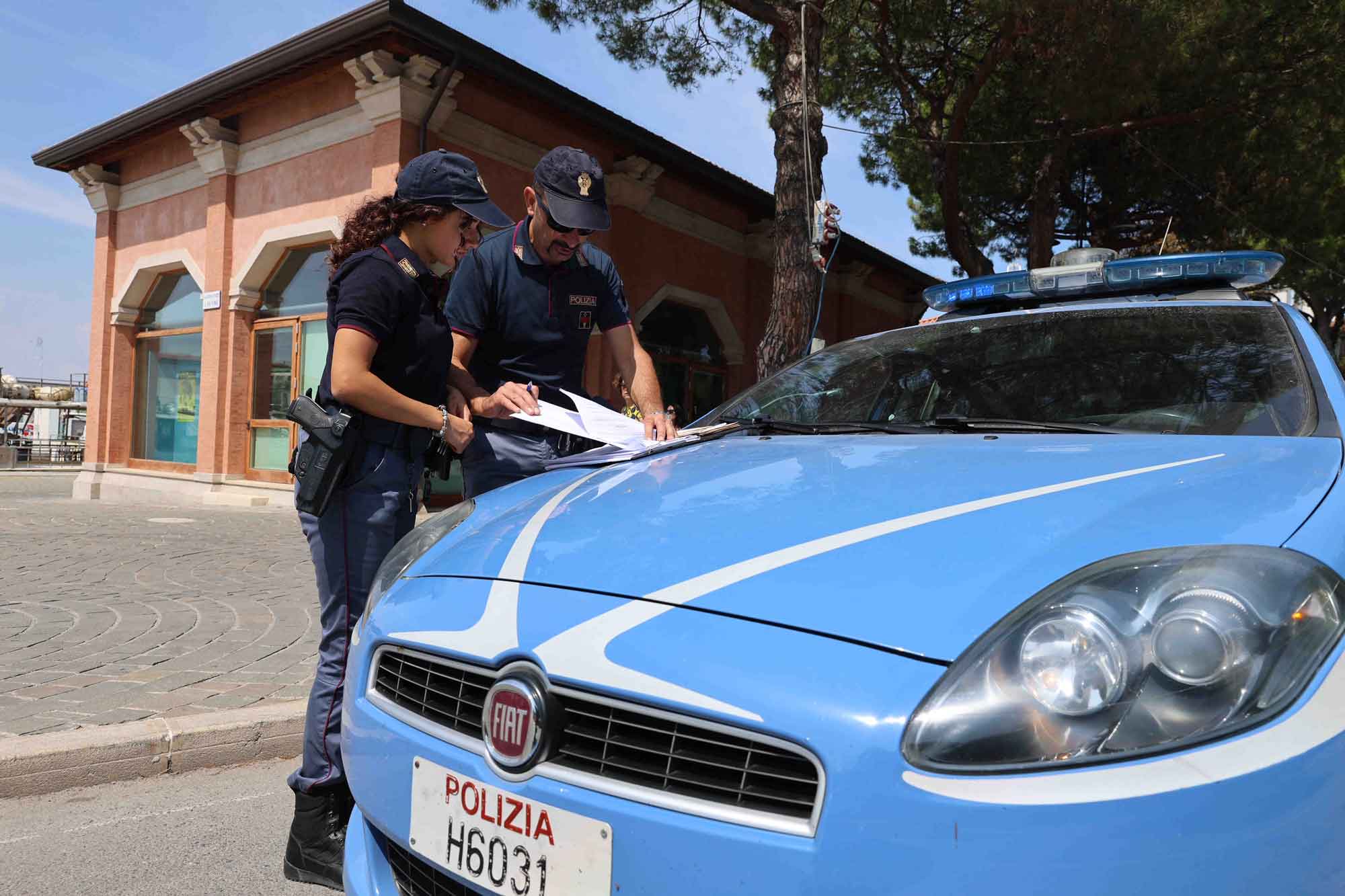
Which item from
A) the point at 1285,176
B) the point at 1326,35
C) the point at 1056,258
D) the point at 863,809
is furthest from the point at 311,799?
the point at 1285,176

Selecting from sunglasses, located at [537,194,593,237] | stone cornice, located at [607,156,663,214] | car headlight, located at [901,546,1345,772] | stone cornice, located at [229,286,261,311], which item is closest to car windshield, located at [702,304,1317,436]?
sunglasses, located at [537,194,593,237]

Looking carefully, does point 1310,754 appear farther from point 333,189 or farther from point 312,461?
point 333,189

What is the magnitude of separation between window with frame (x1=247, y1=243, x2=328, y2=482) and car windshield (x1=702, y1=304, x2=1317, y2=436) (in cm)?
1016

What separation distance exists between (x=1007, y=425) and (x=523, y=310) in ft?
5.01

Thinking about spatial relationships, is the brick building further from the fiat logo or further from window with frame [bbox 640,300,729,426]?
the fiat logo

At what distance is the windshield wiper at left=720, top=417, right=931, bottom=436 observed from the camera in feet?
7.17

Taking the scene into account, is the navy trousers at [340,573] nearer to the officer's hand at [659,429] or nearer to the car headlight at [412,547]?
the car headlight at [412,547]

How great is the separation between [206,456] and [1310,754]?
13736mm

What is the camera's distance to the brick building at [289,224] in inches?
415

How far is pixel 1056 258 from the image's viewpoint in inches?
141

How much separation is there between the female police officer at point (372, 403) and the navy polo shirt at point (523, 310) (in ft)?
1.44

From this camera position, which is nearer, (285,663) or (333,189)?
(285,663)

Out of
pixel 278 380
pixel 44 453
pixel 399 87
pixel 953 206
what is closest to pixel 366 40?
pixel 399 87

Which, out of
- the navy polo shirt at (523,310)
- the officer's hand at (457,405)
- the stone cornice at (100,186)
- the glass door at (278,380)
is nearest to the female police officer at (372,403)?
the officer's hand at (457,405)
